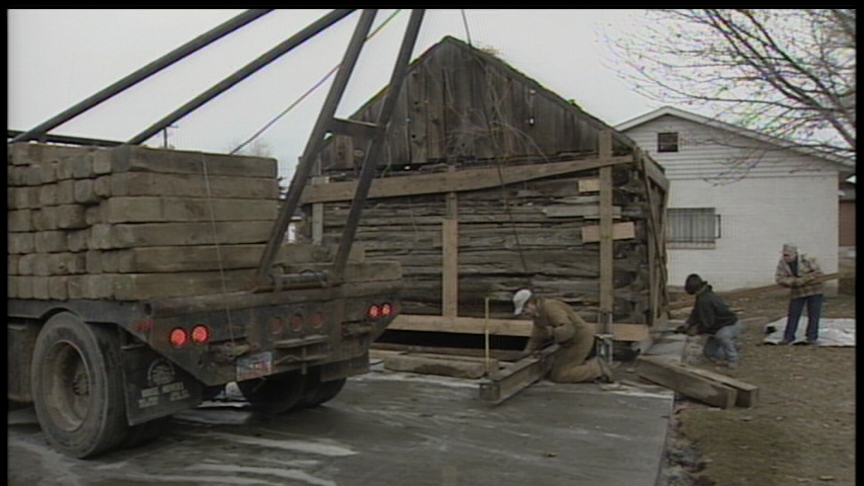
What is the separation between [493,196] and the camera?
1130 cm

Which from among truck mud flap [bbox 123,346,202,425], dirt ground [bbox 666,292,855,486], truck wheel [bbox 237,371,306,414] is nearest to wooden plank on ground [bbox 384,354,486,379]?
dirt ground [bbox 666,292,855,486]

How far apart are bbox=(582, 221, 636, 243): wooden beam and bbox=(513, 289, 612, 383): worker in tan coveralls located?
61.0 inches

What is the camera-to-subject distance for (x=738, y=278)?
22266 millimetres

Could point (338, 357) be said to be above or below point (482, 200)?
below

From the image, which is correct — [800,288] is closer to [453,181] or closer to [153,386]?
[453,181]

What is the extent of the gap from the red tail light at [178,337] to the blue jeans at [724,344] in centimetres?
779

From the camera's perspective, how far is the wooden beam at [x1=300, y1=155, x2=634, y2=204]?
35.3ft

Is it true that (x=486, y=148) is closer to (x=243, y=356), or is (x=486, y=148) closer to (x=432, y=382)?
(x=432, y=382)

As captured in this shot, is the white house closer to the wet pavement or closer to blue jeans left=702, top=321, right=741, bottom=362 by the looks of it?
blue jeans left=702, top=321, right=741, bottom=362

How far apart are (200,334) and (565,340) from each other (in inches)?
180

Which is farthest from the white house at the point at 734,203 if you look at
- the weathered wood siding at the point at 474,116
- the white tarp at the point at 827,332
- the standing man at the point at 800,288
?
the weathered wood siding at the point at 474,116

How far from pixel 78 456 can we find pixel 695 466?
4.59m

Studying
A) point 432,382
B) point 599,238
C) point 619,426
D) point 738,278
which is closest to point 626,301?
point 599,238

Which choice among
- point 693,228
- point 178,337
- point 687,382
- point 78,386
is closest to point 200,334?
point 178,337
